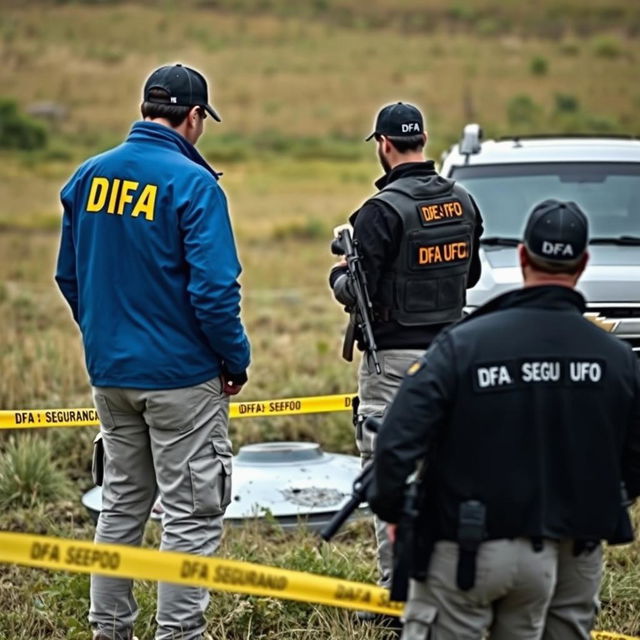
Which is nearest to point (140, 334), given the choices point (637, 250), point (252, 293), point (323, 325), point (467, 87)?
point (637, 250)

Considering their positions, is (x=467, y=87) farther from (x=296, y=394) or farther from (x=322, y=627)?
(x=322, y=627)

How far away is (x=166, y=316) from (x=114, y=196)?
1.44ft

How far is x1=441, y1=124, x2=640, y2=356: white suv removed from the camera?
304 inches

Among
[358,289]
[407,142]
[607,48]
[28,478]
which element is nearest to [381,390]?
[358,289]

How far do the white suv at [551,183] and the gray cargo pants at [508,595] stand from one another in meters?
4.02

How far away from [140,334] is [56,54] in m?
55.1

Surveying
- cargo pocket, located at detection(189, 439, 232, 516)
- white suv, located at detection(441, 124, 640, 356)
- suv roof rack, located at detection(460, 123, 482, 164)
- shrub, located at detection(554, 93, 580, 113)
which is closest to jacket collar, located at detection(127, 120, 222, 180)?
cargo pocket, located at detection(189, 439, 232, 516)

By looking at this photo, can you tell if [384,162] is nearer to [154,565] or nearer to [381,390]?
[381,390]

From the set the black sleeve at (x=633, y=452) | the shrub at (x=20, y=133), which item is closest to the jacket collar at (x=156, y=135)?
the black sleeve at (x=633, y=452)

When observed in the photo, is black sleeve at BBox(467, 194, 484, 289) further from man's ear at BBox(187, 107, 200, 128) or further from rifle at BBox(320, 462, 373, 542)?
rifle at BBox(320, 462, 373, 542)

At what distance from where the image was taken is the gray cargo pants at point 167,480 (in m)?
4.47

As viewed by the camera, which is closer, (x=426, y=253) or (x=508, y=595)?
(x=508, y=595)

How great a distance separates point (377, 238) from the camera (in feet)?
16.0

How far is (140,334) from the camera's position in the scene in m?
4.43
